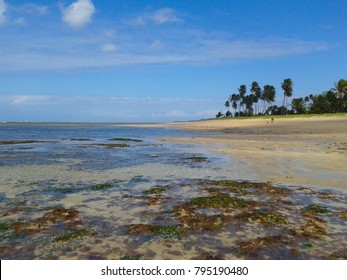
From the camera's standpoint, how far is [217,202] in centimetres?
1055

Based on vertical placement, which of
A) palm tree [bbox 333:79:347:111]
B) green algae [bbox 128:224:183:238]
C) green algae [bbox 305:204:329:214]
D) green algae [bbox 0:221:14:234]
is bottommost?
green algae [bbox 305:204:329:214]

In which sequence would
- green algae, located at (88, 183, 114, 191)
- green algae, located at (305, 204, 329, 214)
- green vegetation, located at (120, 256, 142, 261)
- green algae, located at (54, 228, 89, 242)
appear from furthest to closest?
green algae, located at (88, 183, 114, 191) → green algae, located at (305, 204, 329, 214) → green algae, located at (54, 228, 89, 242) → green vegetation, located at (120, 256, 142, 261)

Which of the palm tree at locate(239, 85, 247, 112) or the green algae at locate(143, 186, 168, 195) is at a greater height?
the palm tree at locate(239, 85, 247, 112)

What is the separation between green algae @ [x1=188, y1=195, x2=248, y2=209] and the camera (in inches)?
403

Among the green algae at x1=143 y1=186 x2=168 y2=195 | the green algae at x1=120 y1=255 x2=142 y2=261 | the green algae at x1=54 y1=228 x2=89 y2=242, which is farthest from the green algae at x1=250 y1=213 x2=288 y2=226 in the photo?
the green algae at x1=54 y1=228 x2=89 y2=242

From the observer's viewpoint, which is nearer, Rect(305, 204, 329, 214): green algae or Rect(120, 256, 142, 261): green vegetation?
Rect(120, 256, 142, 261): green vegetation

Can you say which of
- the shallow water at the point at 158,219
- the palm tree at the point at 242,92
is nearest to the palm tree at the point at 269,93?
the palm tree at the point at 242,92

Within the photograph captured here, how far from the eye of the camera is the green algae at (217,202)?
10242mm

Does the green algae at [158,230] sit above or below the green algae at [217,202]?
below

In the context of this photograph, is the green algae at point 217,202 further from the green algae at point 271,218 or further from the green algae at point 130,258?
the green algae at point 130,258

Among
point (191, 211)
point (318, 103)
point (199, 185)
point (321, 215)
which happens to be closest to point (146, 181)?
point (199, 185)

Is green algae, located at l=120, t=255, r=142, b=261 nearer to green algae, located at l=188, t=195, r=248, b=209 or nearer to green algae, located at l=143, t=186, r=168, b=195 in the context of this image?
green algae, located at l=188, t=195, r=248, b=209
